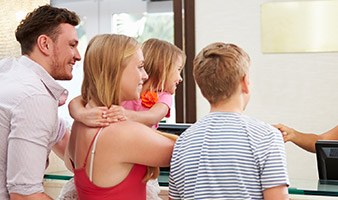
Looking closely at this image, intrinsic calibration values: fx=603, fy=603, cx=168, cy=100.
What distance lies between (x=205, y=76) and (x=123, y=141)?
31 cm

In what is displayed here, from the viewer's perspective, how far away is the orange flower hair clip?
259 centimetres

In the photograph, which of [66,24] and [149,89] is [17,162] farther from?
[149,89]

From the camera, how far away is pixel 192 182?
5.63ft

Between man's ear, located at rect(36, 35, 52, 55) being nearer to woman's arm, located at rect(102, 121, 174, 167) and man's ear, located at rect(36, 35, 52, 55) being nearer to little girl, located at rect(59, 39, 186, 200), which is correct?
little girl, located at rect(59, 39, 186, 200)

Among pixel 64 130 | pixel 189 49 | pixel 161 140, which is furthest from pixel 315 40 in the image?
pixel 161 140

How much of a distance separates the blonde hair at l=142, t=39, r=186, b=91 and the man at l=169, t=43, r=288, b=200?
3.01 feet

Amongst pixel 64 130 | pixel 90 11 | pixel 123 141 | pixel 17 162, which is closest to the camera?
pixel 123 141

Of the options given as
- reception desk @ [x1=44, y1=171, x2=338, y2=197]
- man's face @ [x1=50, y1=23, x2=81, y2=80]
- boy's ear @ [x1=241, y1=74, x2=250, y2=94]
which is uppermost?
man's face @ [x1=50, y1=23, x2=81, y2=80]

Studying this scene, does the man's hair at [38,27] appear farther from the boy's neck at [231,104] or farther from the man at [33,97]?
the boy's neck at [231,104]

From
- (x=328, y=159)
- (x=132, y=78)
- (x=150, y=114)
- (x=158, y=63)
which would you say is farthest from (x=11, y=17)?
(x=328, y=159)

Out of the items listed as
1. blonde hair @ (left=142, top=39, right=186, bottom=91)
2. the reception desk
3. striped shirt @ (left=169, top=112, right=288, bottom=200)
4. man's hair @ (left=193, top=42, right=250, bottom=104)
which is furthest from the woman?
blonde hair @ (left=142, top=39, right=186, bottom=91)

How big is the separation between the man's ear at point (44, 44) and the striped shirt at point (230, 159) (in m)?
0.73

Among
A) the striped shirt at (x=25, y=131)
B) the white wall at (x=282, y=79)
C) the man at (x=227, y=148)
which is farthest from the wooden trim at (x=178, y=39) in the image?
the man at (x=227, y=148)

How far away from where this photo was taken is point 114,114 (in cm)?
183
